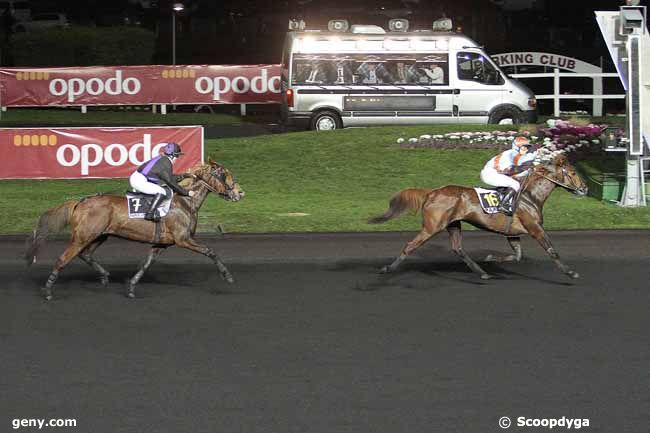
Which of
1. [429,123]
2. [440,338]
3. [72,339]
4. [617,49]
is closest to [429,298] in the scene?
[440,338]

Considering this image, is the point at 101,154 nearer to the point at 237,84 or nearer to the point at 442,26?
the point at 442,26

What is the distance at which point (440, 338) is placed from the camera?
11.5m

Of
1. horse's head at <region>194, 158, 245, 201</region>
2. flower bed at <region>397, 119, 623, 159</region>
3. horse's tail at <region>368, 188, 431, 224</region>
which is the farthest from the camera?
flower bed at <region>397, 119, 623, 159</region>

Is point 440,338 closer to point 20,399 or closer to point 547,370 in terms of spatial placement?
point 547,370

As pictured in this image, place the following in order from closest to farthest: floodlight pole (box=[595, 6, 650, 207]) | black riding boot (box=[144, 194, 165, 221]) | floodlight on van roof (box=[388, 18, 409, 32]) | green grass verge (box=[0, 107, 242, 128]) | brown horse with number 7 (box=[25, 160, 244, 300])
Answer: brown horse with number 7 (box=[25, 160, 244, 300])
black riding boot (box=[144, 194, 165, 221])
floodlight pole (box=[595, 6, 650, 207])
floodlight on van roof (box=[388, 18, 409, 32])
green grass verge (box=[0, 107, 242, 128])

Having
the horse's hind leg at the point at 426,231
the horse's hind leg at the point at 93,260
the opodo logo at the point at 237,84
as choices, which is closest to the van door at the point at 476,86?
the opodo logo at the point at 237,84

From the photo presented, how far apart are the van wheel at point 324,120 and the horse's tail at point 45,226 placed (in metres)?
16.7

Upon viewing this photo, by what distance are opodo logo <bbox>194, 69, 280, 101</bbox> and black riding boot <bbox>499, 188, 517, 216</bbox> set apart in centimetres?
2077

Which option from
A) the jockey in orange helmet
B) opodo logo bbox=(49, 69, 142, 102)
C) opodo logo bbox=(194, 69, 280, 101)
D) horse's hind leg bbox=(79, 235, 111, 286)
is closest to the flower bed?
opodo logo bbox=(194, 69, 280, 101)

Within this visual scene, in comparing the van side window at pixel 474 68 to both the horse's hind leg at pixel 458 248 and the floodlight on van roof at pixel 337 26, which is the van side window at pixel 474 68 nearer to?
the floodlight on van roof at pixel 337 26

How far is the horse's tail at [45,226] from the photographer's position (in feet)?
44.9

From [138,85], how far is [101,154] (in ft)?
40.6

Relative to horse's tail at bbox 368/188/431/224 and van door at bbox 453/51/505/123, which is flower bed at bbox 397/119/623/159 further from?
horse's tail at bbox 368/188/431/224

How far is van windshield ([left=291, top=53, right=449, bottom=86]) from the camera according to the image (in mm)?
29844
